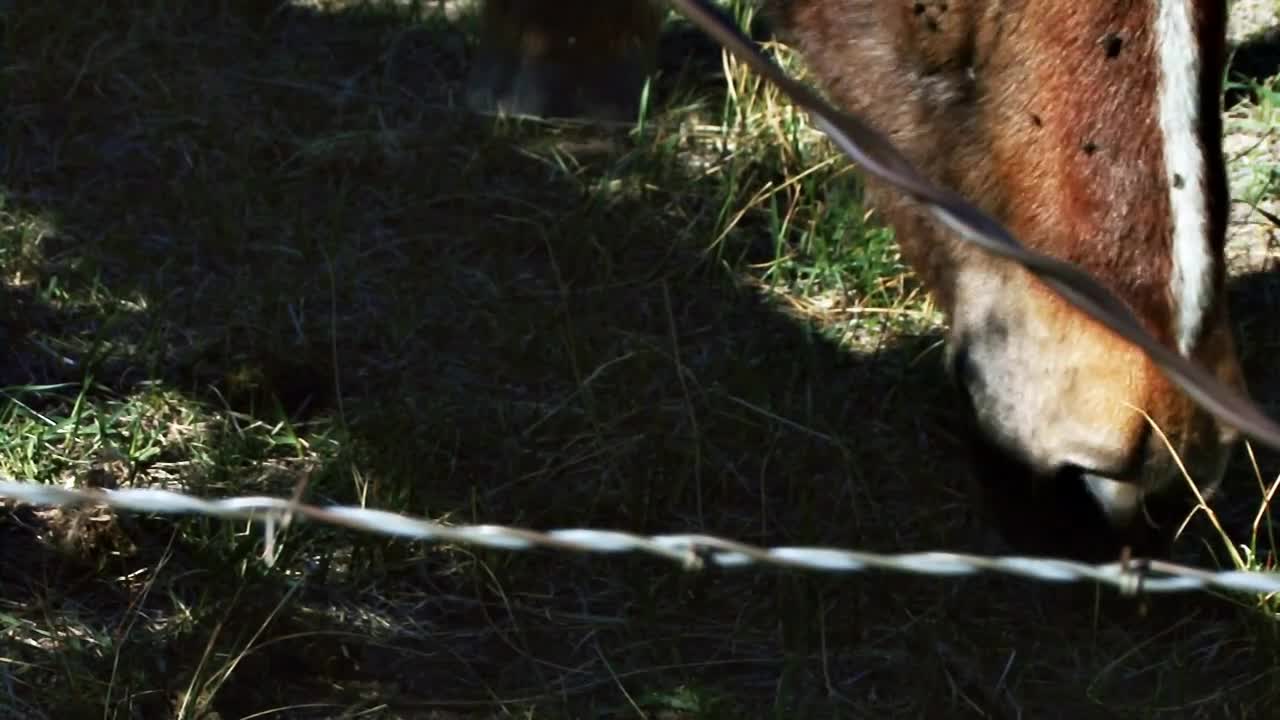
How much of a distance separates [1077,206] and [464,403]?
168 centimetres

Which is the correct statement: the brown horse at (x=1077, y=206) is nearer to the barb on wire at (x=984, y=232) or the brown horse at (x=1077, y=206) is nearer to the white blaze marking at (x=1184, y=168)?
the white blaze marking at (x=1184, y=168)

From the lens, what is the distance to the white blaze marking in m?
2.62

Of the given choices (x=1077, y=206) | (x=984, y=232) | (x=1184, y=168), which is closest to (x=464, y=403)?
(x=1077, y=206)

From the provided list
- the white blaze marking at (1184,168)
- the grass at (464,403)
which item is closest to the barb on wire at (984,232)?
the white blaze marking at (1184,168)

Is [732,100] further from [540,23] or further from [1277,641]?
[1277,641]

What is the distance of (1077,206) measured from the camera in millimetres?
2771

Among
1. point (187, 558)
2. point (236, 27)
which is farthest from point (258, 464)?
point (236, 27)

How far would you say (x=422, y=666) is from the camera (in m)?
3.37

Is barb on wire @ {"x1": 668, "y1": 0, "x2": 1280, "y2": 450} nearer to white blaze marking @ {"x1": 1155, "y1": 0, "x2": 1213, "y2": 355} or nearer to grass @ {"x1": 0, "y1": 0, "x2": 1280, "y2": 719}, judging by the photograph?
white blaze marking @ {"x1": 1155, "y1": 0, "x2": 1213, "y2": 355}

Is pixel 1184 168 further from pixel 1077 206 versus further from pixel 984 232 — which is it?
pixel 984 232

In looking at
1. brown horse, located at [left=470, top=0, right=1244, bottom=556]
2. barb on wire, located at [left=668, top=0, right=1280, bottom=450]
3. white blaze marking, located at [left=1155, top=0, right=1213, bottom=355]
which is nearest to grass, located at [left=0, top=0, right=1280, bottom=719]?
brown horse, located at [left=470, top=0, right=1244, bottom=556]

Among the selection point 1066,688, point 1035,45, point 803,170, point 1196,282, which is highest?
point 1035,45

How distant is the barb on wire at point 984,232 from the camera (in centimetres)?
167

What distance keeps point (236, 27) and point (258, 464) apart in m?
1.99
